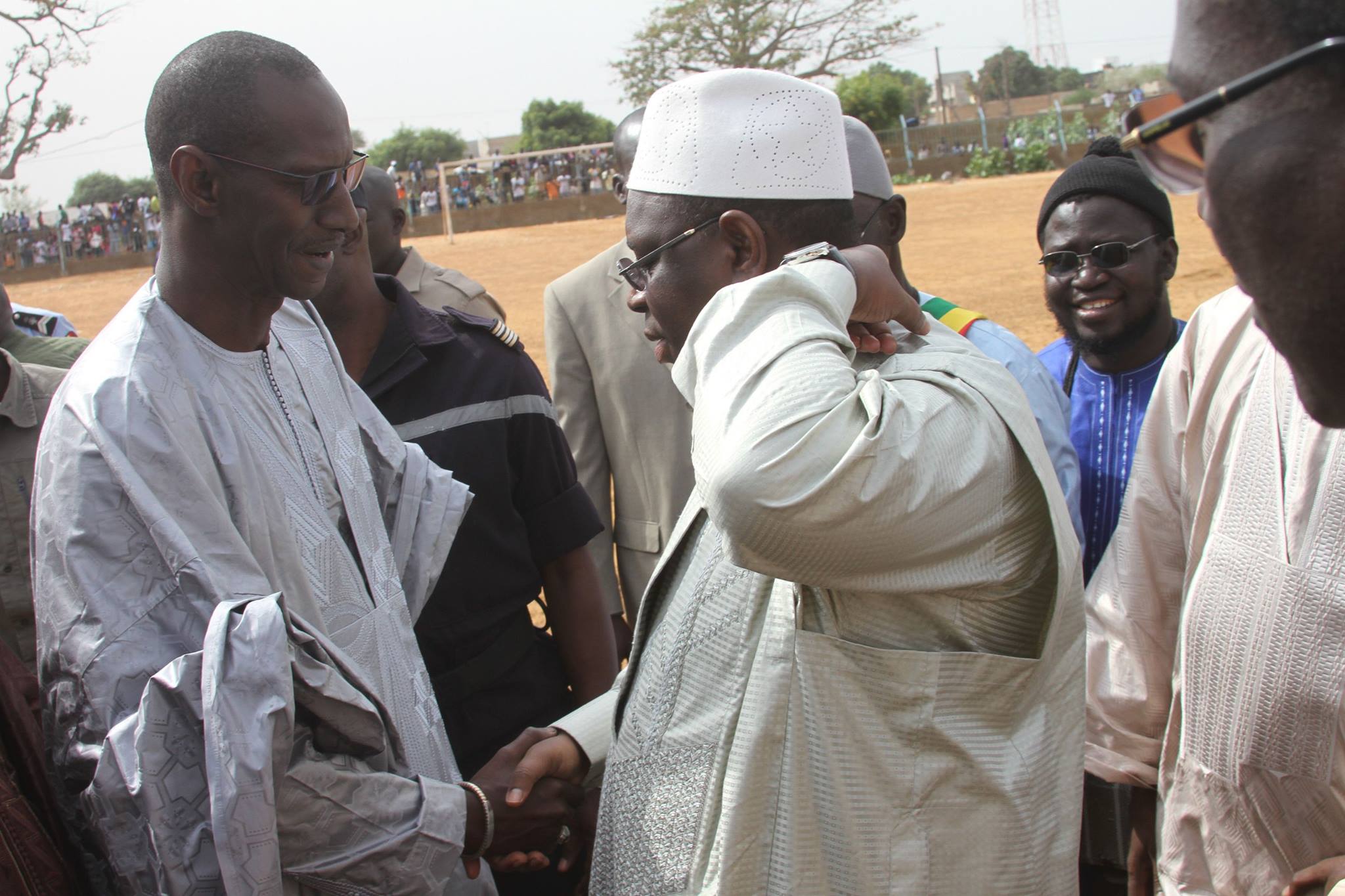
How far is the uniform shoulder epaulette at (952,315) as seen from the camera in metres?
3.31

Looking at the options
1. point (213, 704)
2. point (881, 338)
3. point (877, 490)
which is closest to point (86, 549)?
point (213, 704)

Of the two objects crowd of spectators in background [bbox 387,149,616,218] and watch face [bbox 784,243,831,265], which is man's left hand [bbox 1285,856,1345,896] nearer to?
watch face [bbox 784,243,831,265]

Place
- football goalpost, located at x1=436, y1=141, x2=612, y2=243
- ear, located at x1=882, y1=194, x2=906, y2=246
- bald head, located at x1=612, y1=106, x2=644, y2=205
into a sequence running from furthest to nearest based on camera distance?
football goalpost, located at x1=436, y1=141, x2=612, y2=243, bald head, located at x1=612, y1=106, x2=644, y2=205, ear, located at x1=882, y1=194, x2=906, y2=246

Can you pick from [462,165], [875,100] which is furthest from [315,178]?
[875,100]

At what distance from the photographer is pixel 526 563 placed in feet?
9.80

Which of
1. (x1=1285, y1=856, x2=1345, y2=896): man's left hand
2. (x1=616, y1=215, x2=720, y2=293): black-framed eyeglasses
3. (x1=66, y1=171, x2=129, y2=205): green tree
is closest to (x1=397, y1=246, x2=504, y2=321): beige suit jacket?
(x1=616, y1=215, x2=720, y2=293): black-framed eyeglasses

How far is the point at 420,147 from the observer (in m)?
70.4

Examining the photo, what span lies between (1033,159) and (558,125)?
1256 inches

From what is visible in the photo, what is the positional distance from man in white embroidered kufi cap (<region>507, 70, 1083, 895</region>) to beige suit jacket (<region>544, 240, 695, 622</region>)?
6.69ft

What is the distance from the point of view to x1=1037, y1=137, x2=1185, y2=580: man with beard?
3.38m

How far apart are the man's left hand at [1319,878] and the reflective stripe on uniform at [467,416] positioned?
6.59 feet

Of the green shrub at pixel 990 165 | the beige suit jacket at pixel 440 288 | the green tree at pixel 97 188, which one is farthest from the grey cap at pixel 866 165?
the green tree at pixel 97 188

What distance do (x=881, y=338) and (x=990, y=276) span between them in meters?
16.6

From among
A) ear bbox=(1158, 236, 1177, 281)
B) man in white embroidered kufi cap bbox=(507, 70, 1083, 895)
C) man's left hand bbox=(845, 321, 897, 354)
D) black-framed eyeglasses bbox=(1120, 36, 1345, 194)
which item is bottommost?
man in white embroidered kufi cap bbox=(507, 70, 1083, 895)
